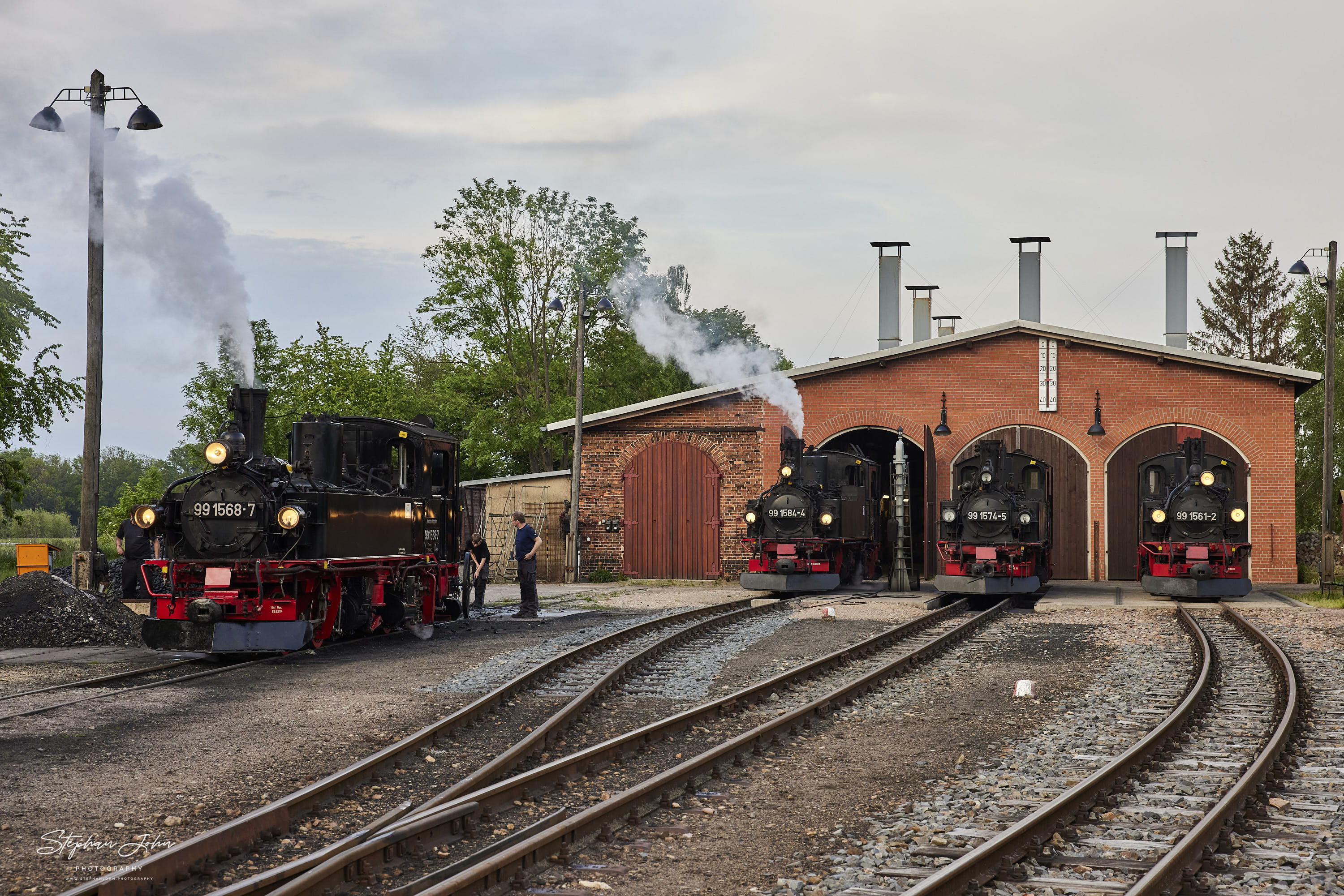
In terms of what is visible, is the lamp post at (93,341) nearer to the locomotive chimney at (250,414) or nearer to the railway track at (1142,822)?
the locomotive chimney at (250,414)

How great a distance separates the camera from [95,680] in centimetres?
1023

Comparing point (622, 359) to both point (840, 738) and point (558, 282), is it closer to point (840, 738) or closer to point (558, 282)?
point (558, 282)

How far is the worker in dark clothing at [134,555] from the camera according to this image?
1495 centimetres

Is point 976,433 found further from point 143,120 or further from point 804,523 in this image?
point 143,120

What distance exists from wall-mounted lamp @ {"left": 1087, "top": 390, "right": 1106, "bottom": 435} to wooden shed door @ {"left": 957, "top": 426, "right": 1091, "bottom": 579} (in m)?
0.56


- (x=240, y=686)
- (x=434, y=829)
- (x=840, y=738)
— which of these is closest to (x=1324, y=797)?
(x=840, y=738)

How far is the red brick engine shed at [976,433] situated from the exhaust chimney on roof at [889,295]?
3885mm

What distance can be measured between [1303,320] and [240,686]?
41.4 m

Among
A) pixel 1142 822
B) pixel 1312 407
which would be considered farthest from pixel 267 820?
pixel 1312 407

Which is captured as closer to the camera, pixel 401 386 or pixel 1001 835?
pixel 1001 835

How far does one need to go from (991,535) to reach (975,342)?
686cm

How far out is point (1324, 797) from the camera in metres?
6.55

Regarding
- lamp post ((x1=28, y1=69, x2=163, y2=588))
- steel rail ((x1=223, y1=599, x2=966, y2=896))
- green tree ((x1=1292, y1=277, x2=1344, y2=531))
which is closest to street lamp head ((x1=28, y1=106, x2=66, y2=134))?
lamp post ((x1=28, y1=69, x2=163, y2=588))

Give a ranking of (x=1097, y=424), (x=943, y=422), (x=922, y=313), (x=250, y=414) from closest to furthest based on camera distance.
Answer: (x=250, y=414) → (x=1097, y=424) → (x=943, y=422) → (x=922, y=313)
